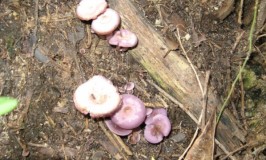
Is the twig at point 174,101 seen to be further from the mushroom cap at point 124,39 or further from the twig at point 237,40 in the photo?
the twig at point 237,40

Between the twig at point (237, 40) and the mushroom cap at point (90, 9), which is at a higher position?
the mushroom cap at point (90, 9)

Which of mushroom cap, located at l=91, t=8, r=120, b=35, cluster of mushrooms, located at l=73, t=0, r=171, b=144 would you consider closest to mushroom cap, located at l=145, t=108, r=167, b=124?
cluster of mushrooms, located at l=73, t=0, r=171, b=144

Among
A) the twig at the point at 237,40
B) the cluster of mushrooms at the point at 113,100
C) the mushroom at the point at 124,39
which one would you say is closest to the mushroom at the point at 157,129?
the cluster of mushrooms at the point at 113,100

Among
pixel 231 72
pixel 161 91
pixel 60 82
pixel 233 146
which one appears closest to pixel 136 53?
pixel 161 91

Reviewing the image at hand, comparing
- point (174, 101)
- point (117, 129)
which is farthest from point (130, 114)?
point (174, 101)

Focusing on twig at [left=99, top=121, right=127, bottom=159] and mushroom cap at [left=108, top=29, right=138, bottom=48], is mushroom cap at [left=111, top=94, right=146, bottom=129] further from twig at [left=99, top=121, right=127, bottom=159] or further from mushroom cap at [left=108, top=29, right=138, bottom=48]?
mushroom cap at [left=108, top=29, right=138, bottom=48]

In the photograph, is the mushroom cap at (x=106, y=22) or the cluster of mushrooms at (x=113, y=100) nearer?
the cluster of mushrooms at (x=113, y=100)

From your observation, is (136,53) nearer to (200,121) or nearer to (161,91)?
(161,91)
